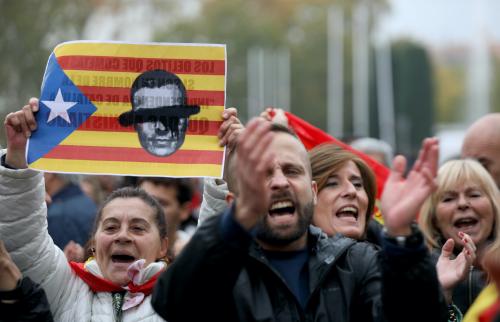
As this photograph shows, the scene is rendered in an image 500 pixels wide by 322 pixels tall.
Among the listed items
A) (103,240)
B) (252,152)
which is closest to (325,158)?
(103,240)

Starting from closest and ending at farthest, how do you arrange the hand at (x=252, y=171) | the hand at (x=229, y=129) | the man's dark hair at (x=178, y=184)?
the hand at (x=252, y=171) < the hand at (x=229, y=129) < the man's dark hair at (x=178, y=184)

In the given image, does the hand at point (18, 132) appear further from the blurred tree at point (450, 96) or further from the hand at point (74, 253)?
the blurred tree at point (450, 96)

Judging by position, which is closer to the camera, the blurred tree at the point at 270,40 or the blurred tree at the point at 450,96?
the blurred tree at the point at 270,40

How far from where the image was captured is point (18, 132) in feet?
16.6

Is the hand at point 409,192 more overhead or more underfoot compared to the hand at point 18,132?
more underfoot

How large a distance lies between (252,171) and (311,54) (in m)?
58.0

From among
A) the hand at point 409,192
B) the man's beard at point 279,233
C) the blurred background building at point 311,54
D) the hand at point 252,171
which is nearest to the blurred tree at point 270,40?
the blurred background building at point 311,54

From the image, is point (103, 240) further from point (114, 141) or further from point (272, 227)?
point (272, 227)

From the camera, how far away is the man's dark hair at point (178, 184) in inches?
302

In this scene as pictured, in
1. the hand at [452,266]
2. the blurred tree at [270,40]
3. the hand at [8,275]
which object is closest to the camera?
the hand at [8,275]

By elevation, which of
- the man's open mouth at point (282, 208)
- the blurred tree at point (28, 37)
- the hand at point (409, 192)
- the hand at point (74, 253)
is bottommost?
the hand at point (74, 253)

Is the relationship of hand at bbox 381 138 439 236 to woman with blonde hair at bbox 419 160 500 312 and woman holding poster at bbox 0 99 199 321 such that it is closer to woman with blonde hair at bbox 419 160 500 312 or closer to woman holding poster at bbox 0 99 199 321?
woman holding poster at bbox 0 99 199 321

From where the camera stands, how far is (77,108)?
529cm

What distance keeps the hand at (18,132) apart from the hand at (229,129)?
0.83 m
